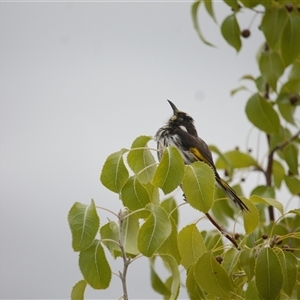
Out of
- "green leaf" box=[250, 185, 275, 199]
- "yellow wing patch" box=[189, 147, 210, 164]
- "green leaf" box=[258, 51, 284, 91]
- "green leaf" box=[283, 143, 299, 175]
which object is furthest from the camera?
"green leaf" box=[283, 143, 299, 175]

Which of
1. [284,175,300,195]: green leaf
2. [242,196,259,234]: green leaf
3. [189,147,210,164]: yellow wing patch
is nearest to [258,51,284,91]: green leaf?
[189,147,210,164]: yellow wing patch

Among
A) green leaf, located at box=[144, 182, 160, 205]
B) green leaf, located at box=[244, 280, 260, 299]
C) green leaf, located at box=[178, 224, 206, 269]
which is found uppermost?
green leaf, located at box=[144, 182, 160, 205]

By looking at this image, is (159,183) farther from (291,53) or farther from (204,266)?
(291,53)

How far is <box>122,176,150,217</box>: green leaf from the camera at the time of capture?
3500mm

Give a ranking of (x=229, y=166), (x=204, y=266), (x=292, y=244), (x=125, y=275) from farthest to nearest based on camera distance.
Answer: (x=229, y=166) → (x=292, y=244) → (x=204, y=266) → (x=125, y=275)

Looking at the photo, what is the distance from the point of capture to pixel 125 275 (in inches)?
130

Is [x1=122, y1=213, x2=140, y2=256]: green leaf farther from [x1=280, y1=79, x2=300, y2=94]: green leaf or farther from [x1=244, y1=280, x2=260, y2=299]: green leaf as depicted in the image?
[x1=280, y1=79, x2=300, y2=94]: green leaf

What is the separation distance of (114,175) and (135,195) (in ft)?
0.38

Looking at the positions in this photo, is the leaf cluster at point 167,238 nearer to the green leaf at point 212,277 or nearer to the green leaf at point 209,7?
the green leaf at point 212,277

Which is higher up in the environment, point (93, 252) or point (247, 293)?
point (93, 252)

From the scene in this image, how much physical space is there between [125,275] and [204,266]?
1.45 ft

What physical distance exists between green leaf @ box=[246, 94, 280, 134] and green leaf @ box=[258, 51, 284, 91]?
0.19m

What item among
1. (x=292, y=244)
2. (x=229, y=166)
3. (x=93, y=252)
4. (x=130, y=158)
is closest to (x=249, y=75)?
(x=229, y=166)

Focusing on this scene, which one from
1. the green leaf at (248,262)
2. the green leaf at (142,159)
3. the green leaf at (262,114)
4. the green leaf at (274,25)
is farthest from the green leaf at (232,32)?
the green leaf at (248,262)
